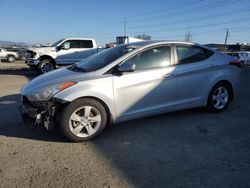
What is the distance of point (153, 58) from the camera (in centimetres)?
495

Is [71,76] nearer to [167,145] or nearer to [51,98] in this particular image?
[51,98]

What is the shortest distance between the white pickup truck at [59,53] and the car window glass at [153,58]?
10438mm

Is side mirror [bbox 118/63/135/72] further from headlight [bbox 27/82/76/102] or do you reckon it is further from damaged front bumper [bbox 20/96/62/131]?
damaged front bumper [bbox 20/96/62/131]

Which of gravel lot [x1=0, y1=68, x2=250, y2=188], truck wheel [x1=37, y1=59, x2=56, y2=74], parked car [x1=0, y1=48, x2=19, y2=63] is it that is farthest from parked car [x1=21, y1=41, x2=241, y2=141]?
parked car [x1=0, y1=48, x2=19, y2=63]

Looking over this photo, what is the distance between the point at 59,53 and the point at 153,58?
419 inches

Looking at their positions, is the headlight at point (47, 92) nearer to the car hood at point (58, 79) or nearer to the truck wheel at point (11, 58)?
the car hood at point (58, 79)

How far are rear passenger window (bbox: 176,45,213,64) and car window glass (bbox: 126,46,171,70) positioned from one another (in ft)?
0.86

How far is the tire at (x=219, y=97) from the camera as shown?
5.62m

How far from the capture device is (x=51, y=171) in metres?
3.36

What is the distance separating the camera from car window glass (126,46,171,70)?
4.79 m

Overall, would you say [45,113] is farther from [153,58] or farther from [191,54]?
[191,54]

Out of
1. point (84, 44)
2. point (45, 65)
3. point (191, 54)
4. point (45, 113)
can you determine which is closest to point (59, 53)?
point (45, 65)

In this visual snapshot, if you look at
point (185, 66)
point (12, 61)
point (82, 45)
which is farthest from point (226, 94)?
point (12, 61)

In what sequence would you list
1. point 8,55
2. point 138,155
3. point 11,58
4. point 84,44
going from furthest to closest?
point 11,58 → point 8,55 → point 84,44 → point 138,155
